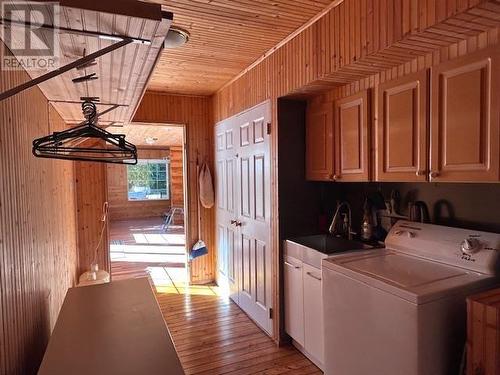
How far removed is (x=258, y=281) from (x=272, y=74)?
6.23 feet

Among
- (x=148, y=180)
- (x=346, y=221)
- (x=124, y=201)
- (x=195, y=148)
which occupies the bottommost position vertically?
(x=124, y=201)

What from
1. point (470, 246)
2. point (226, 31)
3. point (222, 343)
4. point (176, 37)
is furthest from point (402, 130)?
point (222, 343)

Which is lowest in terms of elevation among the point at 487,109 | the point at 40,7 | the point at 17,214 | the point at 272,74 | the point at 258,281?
the point at 258,281

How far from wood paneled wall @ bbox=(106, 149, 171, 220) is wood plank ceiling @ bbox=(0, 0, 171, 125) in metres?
9.05

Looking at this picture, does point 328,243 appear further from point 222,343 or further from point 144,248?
point 144,248

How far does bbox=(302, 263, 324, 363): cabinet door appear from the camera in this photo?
7.72 feet

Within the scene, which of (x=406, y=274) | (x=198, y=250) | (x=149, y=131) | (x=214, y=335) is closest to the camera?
(x=406, y=274)

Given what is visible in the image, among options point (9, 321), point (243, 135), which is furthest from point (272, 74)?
point (9, 321)

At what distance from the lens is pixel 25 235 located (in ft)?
5.07

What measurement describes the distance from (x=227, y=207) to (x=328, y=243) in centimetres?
144

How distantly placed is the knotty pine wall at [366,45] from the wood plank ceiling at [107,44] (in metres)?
1.15

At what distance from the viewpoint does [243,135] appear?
338 cm

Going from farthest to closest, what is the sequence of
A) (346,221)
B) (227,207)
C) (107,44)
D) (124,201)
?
(124,201) → (227,207) → (346,221) → (107,44)

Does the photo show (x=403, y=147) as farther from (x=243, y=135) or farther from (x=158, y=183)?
(x=158, y=183)
